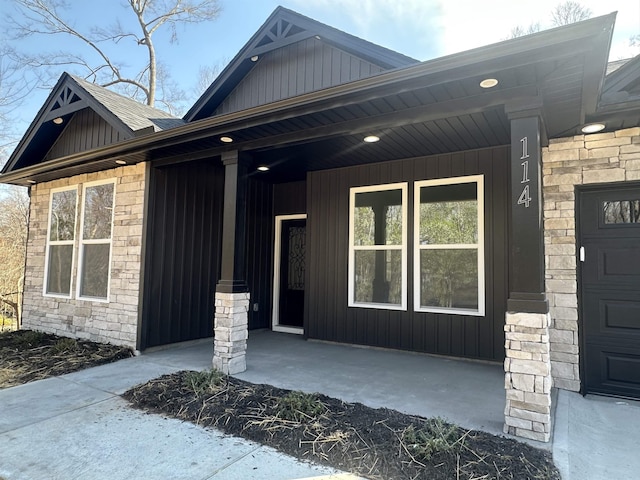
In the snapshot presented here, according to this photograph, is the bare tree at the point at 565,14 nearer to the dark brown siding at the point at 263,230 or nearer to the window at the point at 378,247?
the window at the point at 378,247

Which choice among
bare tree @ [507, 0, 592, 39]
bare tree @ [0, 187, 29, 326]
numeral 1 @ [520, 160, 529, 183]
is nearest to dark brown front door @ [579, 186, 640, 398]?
numeral 1 @ [520, 160, 529, 183]

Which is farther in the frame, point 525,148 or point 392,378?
point 392,378

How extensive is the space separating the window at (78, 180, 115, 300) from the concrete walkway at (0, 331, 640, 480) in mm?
1646

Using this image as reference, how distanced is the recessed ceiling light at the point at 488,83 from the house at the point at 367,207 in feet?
0.06

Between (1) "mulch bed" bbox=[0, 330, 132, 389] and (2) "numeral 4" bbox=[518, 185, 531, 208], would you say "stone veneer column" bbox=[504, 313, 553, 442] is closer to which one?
(2) "numeral 4" bbox=[518, 185, 531, 208]

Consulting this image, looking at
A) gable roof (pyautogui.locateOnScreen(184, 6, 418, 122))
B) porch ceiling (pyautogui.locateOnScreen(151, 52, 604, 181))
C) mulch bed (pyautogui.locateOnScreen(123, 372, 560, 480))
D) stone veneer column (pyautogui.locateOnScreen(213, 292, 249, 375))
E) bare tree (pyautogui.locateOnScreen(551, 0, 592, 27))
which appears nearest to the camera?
mulch bed (pyautogui.locateOnScreen(123, 372, 560, 480))

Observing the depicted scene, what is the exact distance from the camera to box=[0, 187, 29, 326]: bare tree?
10758 millimetres

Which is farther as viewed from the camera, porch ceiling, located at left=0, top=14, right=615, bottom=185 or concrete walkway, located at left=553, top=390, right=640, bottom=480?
porch ceiling, located at left=0, top=14, right=615, bottom=185

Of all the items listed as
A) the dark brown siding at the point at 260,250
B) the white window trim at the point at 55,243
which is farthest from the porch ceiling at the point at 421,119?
the white window trim at the point at 55,243

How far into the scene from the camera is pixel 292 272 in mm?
7039

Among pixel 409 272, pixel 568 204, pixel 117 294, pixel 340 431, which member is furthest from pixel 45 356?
pixel 568 204

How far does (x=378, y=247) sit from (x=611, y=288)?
2742 millimetres

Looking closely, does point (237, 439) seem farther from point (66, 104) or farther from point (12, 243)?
point (12, 243)

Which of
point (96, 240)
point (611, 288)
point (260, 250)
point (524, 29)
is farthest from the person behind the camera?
point (524, 29)
